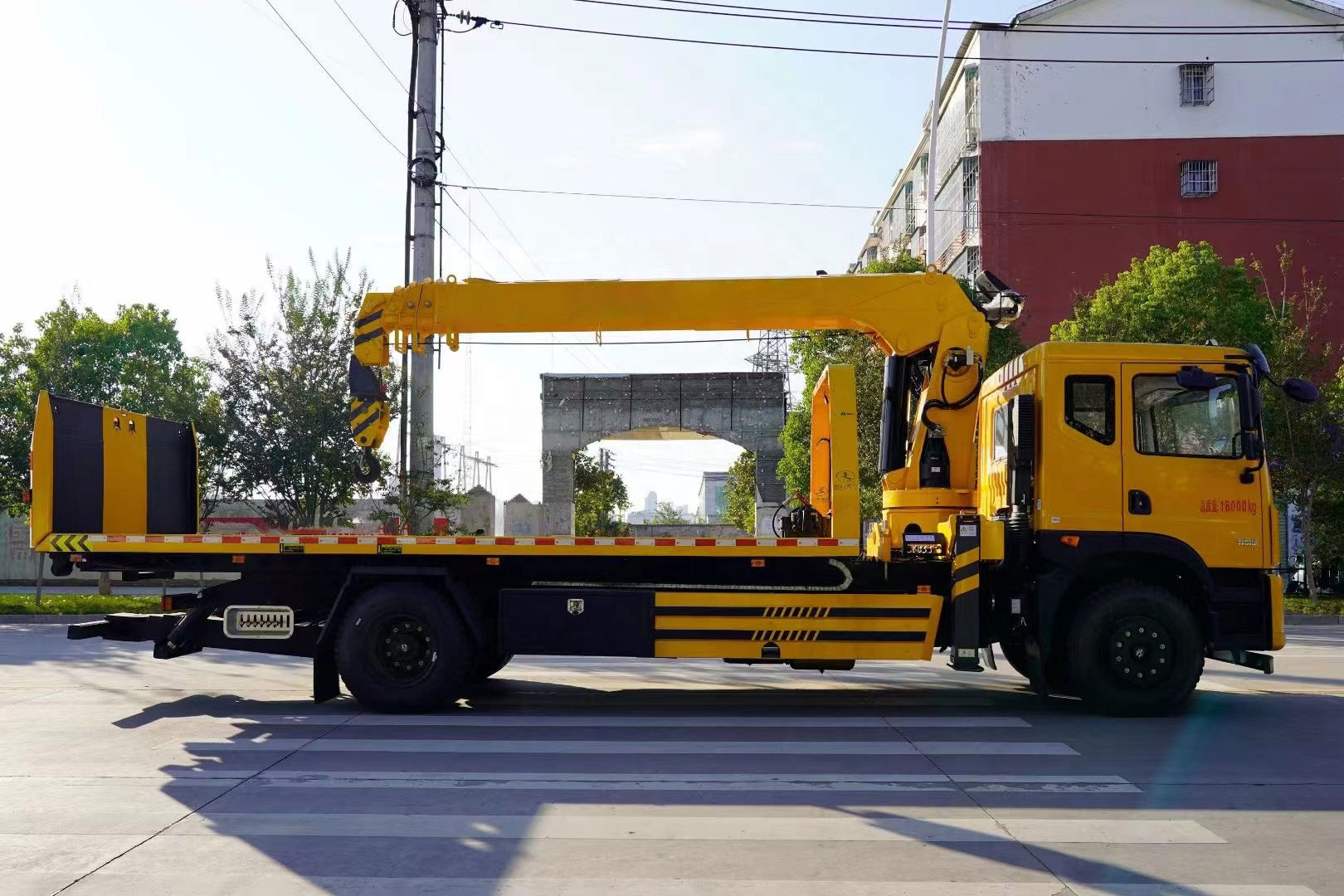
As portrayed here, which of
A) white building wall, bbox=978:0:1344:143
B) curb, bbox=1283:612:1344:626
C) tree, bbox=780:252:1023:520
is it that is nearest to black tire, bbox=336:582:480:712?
tree, bbox=780:252:1023:520

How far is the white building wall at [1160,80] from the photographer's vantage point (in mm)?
37625

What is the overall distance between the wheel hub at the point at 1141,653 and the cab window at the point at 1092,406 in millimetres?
1541

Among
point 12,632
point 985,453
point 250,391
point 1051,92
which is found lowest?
point 12,632

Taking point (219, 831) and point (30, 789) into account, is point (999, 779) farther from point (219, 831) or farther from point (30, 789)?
point (30, 789)

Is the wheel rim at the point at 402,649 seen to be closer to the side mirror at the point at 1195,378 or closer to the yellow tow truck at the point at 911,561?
the yellow tow truck at the point at 911,561

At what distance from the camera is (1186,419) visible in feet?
31.4

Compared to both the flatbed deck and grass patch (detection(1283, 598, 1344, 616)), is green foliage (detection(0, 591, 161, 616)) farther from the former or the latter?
grass patch (detection(1283, 598, 1344, 616))

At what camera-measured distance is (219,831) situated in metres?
6.08

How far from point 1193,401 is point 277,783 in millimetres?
7509

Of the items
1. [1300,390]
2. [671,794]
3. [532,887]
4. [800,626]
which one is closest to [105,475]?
[800,626]

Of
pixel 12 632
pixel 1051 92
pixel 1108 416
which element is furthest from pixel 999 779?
pixel 1051 92

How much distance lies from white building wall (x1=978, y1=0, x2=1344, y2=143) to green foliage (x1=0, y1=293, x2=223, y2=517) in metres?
27.5

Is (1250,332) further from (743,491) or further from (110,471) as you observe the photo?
(743,491)

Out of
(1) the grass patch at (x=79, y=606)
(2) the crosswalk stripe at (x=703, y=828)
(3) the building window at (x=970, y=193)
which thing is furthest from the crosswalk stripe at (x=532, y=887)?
(3) the building window at (x=970, y=193)
